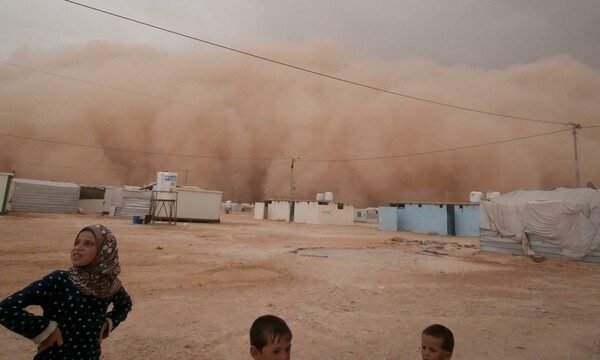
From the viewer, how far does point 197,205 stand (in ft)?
76.0

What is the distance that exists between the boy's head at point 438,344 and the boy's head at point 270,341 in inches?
31.5

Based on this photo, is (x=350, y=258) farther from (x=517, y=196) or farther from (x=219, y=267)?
(x=517, y=196)

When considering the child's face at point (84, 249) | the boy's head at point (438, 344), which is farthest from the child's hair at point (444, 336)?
the child's face at point (84, 249)

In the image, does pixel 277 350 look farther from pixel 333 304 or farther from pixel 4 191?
pixel 4 191

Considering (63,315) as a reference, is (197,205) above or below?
above

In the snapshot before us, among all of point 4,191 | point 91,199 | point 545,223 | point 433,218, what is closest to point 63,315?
point 545,223

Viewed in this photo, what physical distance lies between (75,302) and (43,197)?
1139 inches

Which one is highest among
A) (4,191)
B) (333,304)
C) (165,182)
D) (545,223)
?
(165,182)

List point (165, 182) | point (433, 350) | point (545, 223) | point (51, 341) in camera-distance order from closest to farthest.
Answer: point (51, 341)
point (433, 350)
point (545, 223)
point (165, 182)

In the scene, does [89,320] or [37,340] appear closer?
[37,340]

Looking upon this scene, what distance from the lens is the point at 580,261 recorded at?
30.9 feet

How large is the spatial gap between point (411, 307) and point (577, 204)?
843 cm

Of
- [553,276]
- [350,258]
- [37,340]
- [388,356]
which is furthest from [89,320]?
[553,276]

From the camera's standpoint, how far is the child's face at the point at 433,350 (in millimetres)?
A: 1763
